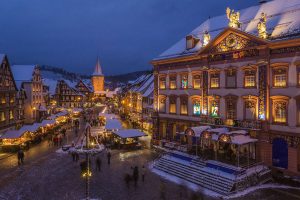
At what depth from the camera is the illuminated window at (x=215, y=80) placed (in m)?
33.5

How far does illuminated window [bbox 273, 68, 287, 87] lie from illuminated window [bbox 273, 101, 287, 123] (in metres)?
1.72

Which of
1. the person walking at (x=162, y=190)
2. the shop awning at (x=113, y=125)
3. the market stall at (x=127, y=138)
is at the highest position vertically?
the shop awning at (x=113, y=125)

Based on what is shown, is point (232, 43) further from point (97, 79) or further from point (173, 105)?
point (97, 79)

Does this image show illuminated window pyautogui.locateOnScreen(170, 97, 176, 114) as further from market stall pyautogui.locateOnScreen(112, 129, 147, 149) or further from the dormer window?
the dormer window

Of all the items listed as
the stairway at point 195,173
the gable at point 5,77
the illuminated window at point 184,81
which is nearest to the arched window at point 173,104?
the illuminated window at point 184,81

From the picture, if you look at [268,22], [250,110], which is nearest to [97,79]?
[268,22]

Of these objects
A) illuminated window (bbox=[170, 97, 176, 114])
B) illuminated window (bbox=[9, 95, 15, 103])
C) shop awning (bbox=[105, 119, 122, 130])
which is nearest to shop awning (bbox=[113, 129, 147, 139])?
shop awning (bbox=[105, 119, 122, 130])

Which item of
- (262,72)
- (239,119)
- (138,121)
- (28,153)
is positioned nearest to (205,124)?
(239,119)

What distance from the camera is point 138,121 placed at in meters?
67.6

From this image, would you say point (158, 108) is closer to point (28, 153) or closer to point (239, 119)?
point (239, 119)

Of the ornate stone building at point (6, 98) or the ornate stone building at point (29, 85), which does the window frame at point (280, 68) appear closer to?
the ornate stone building at point (6, 98)

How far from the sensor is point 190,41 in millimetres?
38656

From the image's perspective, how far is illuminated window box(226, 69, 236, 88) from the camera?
3147 cm

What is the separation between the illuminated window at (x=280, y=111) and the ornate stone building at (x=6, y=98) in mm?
37772
